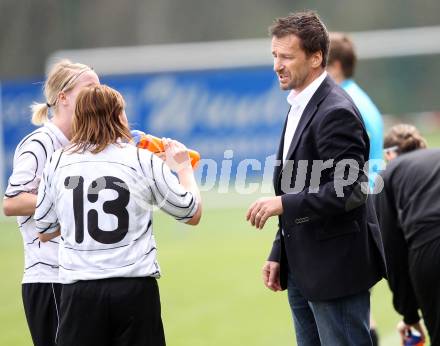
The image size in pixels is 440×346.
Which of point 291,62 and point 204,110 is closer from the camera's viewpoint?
point 291,62

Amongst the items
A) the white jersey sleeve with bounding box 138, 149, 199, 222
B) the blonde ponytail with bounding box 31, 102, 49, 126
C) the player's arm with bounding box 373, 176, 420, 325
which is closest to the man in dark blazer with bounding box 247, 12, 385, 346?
the white jersey sleeve with bounding box 138, 149, 199, 222

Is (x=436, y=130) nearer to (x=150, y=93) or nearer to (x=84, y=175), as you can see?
(x=150, y=93)

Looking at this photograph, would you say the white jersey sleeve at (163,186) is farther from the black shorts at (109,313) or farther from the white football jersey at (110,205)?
the black shorts at (109,313)

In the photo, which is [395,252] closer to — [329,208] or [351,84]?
[351,84]

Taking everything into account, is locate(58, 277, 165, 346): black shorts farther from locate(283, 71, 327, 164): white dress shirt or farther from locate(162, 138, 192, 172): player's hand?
locate(283, 71, 327, 164): white dress shirt

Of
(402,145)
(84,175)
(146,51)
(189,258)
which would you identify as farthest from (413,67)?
(84,175)

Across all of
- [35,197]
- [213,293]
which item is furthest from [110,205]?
[213,293]

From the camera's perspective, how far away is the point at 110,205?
12.3 ft

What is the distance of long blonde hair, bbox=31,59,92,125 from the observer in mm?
4266

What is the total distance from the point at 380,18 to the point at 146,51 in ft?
34.2

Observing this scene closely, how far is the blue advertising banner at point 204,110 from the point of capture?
15273mm

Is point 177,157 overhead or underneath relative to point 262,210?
overhead

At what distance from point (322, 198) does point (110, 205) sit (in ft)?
2.87

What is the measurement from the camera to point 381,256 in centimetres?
411
